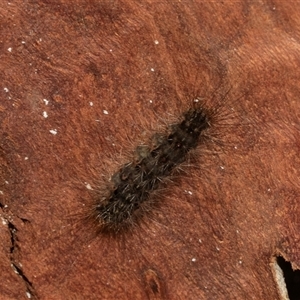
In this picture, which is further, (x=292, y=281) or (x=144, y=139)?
(x=292, y=281)

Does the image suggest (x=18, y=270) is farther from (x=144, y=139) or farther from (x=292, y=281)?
(x=292, y=281)

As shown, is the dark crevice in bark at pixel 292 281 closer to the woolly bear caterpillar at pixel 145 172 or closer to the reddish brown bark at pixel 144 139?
the reddish brown bark at pixel 144 139

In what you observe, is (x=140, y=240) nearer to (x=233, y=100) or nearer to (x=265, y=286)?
(x=265, y=286)

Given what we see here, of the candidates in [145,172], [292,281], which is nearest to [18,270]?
[145,172]

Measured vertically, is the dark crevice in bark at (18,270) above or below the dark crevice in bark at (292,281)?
below

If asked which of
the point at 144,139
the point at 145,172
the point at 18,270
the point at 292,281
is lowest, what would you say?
the point at 18,270

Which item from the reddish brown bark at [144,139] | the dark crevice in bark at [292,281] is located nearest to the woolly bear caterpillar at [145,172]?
the reddish brown bark at [144,139]

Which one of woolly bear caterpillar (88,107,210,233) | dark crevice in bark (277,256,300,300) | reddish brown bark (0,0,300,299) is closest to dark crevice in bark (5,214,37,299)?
reddish brown bark (0,0,300,299)
